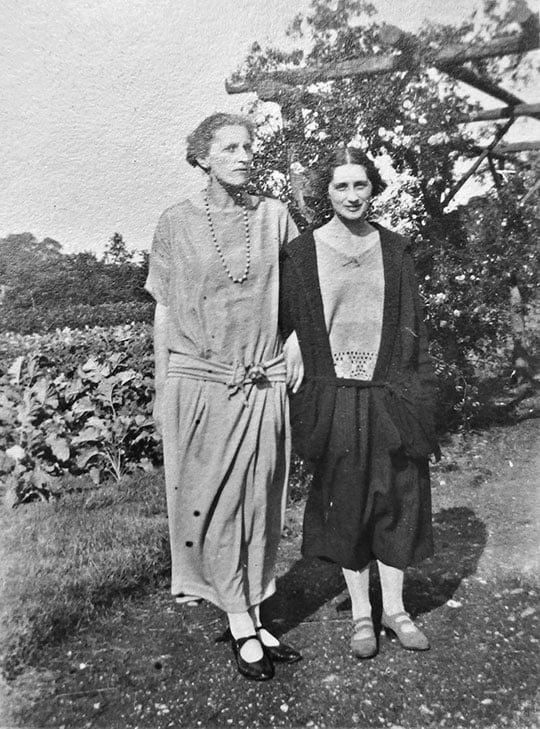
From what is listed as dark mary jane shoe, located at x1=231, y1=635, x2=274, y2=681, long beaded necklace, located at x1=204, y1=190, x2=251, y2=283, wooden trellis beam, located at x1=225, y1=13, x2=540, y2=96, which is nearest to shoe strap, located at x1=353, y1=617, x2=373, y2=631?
dark mary jane shoe, located at x1=231, y1=635, x2=274, y2=681

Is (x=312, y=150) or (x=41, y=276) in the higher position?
(x=312, y=150)

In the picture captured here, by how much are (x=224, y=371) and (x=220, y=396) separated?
0.10m

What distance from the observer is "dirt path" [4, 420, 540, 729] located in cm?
232

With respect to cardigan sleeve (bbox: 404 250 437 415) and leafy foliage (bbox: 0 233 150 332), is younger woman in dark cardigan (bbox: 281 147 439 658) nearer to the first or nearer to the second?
cardigan sleeve (bbox: 404 250 437 415)

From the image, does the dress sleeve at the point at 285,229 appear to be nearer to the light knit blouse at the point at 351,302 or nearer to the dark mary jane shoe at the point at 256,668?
the light knit blouse at the point at 351,302

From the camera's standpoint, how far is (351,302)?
2.75 meters

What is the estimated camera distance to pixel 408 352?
107 inches

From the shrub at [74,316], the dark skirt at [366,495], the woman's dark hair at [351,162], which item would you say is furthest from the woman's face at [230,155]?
the shrub at [74,316]

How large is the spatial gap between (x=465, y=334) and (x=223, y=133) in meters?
2.53

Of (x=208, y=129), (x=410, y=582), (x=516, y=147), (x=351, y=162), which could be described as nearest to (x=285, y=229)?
(x=351, y=162)

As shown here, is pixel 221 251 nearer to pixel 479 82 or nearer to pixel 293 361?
pixel 293 361

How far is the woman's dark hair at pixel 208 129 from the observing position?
2572mm

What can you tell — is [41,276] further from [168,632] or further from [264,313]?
[168,632]

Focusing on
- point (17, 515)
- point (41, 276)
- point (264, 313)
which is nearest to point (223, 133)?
point (264, 313)
